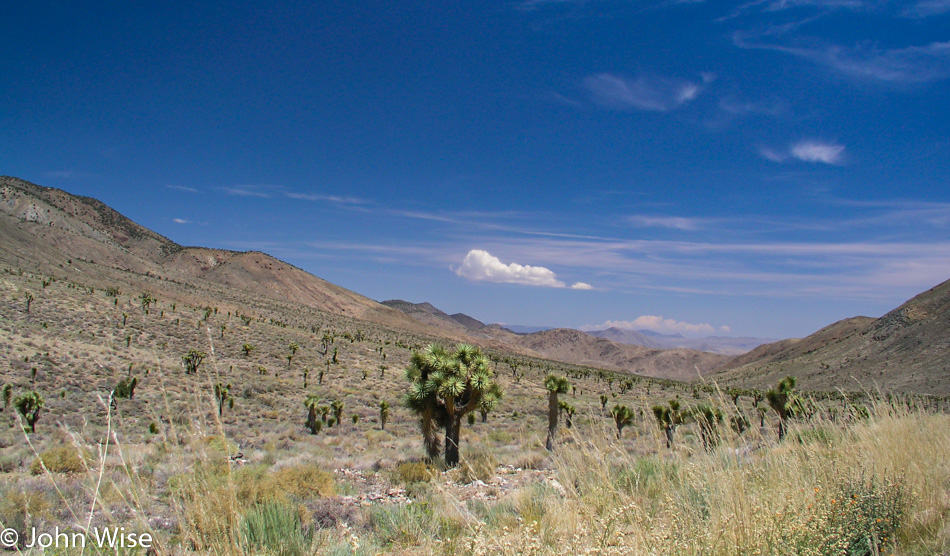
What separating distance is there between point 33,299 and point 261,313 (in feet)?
110

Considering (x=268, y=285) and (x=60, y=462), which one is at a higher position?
(x=268, y=285)

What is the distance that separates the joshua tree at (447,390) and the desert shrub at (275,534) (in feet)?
38.9

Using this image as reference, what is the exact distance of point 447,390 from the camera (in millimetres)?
18312

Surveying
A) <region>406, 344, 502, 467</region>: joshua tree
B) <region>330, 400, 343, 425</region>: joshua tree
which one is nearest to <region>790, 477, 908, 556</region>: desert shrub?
<region>406, 344, 502, 467</region>: joshua tree

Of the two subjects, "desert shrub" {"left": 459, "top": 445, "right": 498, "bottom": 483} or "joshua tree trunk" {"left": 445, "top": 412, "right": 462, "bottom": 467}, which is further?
"joshua tree trunk" {"left": 445, "top": 412, "right": 462, "bottom": 467}

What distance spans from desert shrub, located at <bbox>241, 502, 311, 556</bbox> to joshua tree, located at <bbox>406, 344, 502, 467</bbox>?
11.9m

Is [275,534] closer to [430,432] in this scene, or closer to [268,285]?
[430,432]

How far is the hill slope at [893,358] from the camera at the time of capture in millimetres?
59531

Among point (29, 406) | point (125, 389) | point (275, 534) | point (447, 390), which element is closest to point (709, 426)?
point (275, 534)

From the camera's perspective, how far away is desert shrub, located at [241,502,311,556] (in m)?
5.14

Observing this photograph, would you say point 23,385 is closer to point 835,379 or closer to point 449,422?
point 449,422

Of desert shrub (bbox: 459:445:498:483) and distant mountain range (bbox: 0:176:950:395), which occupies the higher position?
distant mountain range (bbox: 0:176:950:395)

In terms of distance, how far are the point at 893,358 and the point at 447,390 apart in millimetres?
86130

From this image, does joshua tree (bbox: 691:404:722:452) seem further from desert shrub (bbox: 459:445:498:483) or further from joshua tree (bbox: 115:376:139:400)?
joshua tree (bbox: 115:376:139:400)
